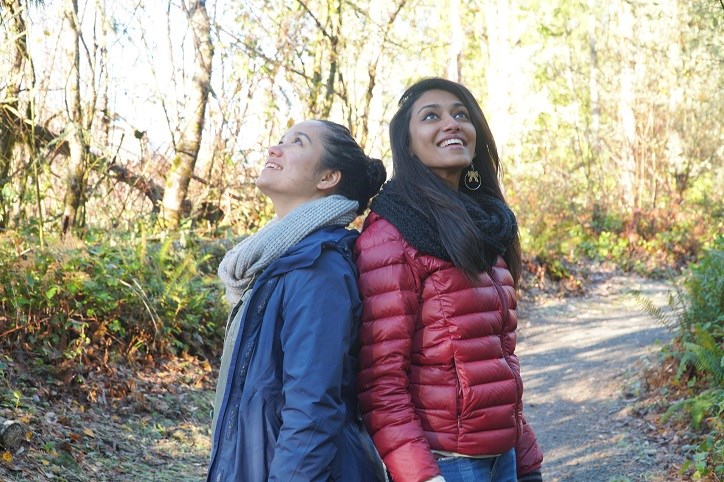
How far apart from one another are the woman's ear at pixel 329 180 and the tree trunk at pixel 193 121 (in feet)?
26.6

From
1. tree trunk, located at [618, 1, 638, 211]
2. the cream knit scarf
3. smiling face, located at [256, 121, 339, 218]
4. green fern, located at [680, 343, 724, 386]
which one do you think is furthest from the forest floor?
tree trunk, located at [618, 1, 638, 211]

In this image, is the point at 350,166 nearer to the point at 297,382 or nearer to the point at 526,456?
the point at 297,382

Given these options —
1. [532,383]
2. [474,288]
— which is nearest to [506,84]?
[532,383]

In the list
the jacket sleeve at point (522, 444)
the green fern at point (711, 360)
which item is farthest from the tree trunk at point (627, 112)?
the jacket sleeve at point (522, 444)

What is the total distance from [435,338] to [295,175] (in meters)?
0.79

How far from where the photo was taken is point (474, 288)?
9.06 feet

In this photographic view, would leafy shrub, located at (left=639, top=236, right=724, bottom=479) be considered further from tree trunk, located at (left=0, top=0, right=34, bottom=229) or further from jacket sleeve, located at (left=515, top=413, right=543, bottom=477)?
tree trunk, located at (left=0, top=0, right=34, bottom=229)

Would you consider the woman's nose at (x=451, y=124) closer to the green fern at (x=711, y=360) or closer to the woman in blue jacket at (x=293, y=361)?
the woman in blue jacket at (x=293, y=361)

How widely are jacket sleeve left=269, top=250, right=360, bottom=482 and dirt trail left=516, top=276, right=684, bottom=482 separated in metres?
4.31

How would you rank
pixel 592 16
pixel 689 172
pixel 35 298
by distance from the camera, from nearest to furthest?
pixel 35 298, pixel 689 172, pixel 592 16

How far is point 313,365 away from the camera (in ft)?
8.09

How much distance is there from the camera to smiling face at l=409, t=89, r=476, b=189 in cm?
299

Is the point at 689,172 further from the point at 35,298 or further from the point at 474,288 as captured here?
the point at 474,288

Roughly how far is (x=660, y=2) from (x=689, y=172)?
512 cm
